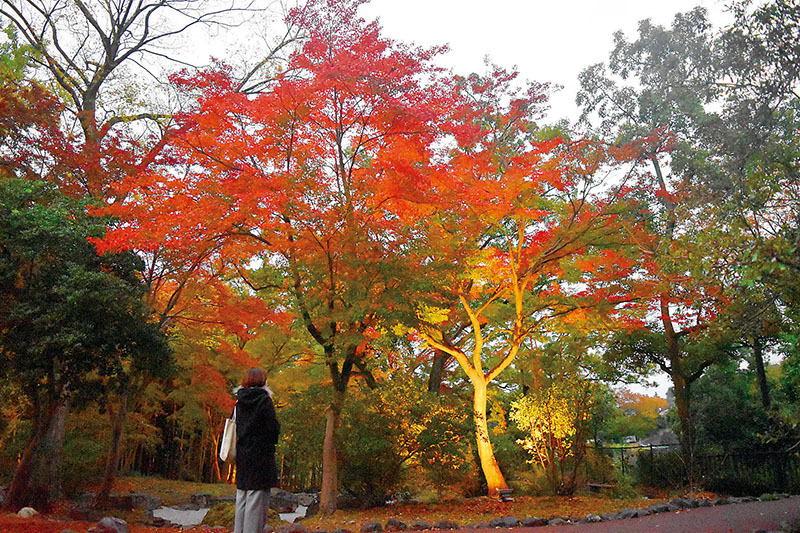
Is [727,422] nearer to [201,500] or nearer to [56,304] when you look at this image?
[201,500]

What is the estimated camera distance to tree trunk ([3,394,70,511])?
7215 millimetres

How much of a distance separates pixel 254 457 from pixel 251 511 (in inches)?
15.0

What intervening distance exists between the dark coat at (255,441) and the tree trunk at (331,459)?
5.05 m

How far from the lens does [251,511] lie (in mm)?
3607

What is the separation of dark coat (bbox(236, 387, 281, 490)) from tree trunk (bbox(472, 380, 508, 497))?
7.36 m

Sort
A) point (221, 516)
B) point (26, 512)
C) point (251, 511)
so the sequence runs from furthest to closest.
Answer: point (221, 516)
point (26, 512)
point (251, 511)

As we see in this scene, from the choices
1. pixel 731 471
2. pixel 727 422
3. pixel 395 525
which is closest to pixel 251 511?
pixel 395 525

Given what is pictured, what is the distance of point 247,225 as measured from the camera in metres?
8.44

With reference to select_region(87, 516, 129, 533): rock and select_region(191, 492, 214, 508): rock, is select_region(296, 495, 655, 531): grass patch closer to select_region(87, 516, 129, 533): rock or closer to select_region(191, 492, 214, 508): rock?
select_region(87, 516, 129, 533): rock

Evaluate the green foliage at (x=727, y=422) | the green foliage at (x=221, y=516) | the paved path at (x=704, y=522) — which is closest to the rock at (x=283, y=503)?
the green foliage at (x=221, y=516)

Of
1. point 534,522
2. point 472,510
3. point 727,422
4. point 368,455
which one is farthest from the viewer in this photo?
point 727,422

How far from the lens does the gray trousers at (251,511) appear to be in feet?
11.8

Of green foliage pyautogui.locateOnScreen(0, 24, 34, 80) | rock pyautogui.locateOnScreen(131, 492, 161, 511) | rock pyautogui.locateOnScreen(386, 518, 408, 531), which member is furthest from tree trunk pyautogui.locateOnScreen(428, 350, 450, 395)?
green foliage pyautogui.locateOnScreen(0, 24, 34, 80)

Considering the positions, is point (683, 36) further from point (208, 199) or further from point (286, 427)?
point (286, 427)
